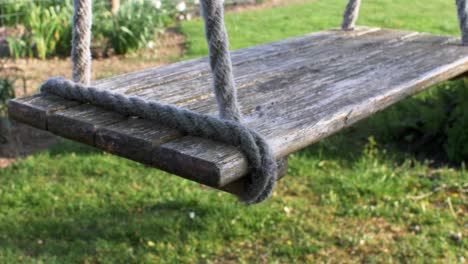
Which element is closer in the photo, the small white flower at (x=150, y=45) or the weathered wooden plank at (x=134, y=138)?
the weathered wooden plank at (x=134, y=138)

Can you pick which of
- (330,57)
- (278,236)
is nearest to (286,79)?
(330,57)

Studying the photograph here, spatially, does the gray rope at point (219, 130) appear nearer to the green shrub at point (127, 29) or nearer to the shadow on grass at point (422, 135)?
the shadow on grass at point (422, 135)

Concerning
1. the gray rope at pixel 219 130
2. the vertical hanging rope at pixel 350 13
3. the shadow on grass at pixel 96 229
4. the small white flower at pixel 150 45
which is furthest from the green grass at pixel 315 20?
the gray rope at pixel 219 130

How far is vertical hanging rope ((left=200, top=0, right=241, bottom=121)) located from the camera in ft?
4.46

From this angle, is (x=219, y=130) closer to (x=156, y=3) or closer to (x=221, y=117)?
(x=221, y=117)

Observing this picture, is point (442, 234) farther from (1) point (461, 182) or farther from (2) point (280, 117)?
(2) point (280, 117)

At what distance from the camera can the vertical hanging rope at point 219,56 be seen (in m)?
1.36

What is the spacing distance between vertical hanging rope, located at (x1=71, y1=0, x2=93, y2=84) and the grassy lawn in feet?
5.46

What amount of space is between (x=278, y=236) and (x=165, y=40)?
4524mm

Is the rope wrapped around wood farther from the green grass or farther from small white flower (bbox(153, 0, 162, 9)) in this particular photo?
small white flower (bbox(153, 0, 162, 9))

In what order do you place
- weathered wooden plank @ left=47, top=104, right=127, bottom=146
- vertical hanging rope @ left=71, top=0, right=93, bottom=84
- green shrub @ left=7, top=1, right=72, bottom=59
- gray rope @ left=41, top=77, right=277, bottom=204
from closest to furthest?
gray rope @ left=41, top=77, right=277, bottom=204 → weathered wooden plank @ left=47, top=104, right=127, bottom=146 → vertical hanging rope @ left=71, top=0, right=93, bottom=84 → green shrub @ left=7, top=1, right=72, bottom=59

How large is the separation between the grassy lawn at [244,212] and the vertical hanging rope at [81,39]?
5.46ft

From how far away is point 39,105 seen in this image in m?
1.62

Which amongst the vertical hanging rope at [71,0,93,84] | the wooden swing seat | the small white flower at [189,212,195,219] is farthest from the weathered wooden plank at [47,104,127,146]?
the small white flower at [189,212,195,219]
